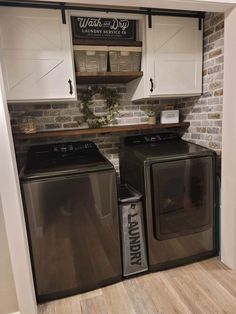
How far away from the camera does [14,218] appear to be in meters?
1.42

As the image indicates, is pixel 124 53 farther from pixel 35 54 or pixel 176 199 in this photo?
pixel 176 199

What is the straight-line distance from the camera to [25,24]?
65.1 inches

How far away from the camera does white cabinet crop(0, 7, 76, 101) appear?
1639 mm

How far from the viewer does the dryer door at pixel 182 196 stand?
1.85m

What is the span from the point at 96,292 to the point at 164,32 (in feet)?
7.49

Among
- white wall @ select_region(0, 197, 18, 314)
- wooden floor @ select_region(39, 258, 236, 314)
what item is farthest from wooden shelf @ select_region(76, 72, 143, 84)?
wooden floor @ select_region(39, 258, 236, 314)

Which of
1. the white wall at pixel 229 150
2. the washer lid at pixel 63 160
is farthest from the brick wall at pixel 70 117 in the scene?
the white wall at pixel 229 150

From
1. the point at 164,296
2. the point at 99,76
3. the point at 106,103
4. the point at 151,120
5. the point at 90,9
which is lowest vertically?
the point at 164,296

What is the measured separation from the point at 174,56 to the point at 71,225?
171 centimetres

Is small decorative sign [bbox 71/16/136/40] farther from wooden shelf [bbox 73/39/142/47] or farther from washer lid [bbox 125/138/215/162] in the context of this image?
washer lid [bbox 125/138/215/162]

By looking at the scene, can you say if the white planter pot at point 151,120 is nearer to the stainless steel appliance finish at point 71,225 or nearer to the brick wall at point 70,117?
the brick wall at point 70,117

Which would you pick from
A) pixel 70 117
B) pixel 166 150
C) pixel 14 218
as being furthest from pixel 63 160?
pixel 166 150

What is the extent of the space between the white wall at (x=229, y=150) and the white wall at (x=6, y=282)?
1743 mm

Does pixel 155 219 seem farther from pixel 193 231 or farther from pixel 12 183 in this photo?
pixel 12 183
